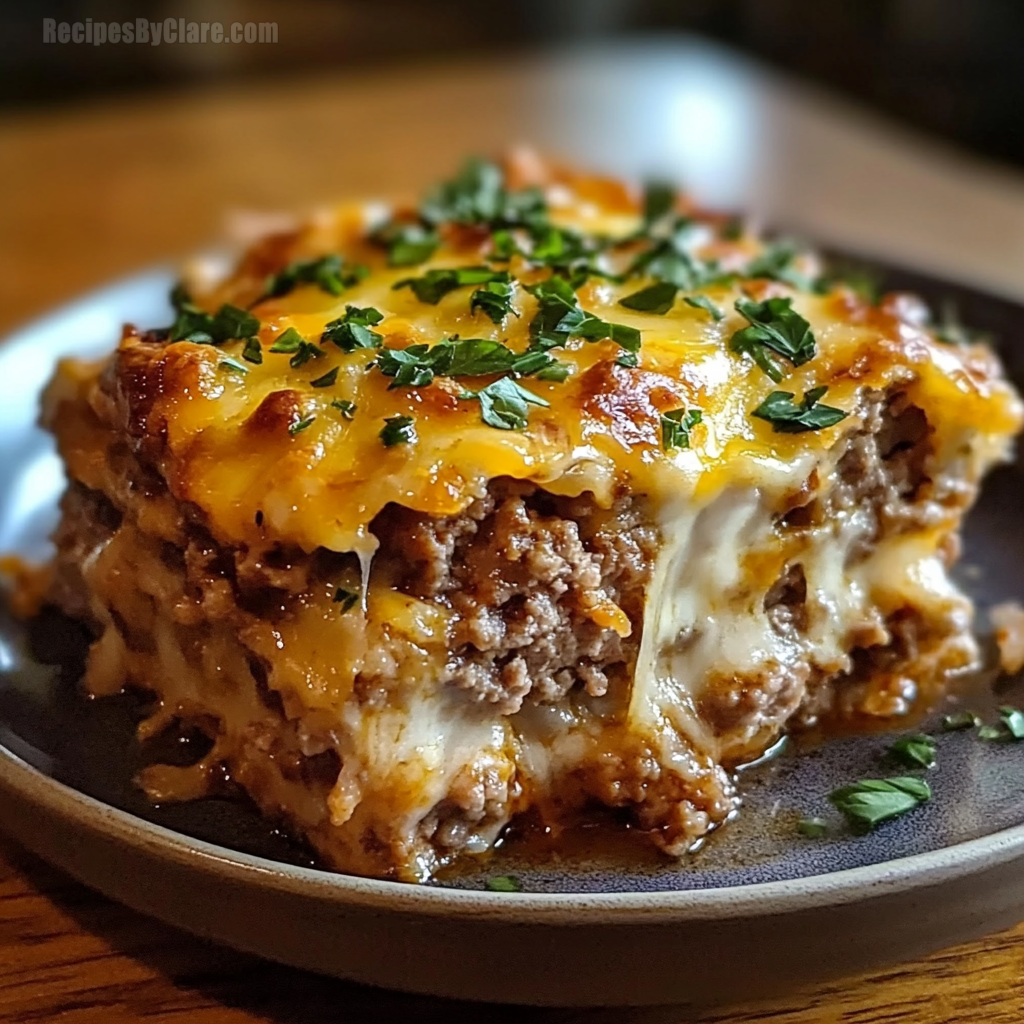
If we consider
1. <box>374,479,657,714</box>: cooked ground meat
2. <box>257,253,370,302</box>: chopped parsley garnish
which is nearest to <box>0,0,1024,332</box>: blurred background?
<box>257,253,370,302</box>: chopped parsley garnish

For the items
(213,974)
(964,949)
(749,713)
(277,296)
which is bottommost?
(213,974)

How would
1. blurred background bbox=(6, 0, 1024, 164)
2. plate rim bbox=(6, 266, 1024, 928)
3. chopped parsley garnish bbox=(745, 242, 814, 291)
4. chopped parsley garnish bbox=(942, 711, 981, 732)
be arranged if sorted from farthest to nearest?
blurred background bbox=(6, 0, 1024, 164) → chopped parsley garnish bbox=(745, 242, 814, 291) → chopped parsley garnish bbox=(942, 711, 981, 732) → plate rim bbox=(6, 266, 1024, 928)

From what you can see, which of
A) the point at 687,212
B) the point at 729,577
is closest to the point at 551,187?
the point at 687,212

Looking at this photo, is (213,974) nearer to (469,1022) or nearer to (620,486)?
(469,1022)

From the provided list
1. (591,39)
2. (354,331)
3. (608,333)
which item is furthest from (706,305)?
(591,39)

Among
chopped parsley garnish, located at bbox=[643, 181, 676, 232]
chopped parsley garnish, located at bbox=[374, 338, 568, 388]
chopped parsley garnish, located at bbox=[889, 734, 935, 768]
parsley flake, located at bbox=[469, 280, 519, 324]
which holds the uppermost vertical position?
parsley flake, located at bbox=[469, 280, 519, 324]

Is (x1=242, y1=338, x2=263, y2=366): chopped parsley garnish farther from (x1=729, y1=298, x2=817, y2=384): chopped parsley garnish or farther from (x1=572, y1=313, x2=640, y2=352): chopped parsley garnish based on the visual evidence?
(x1=729, y1=298, x2=817, y2=384): chopped parsley garnish
